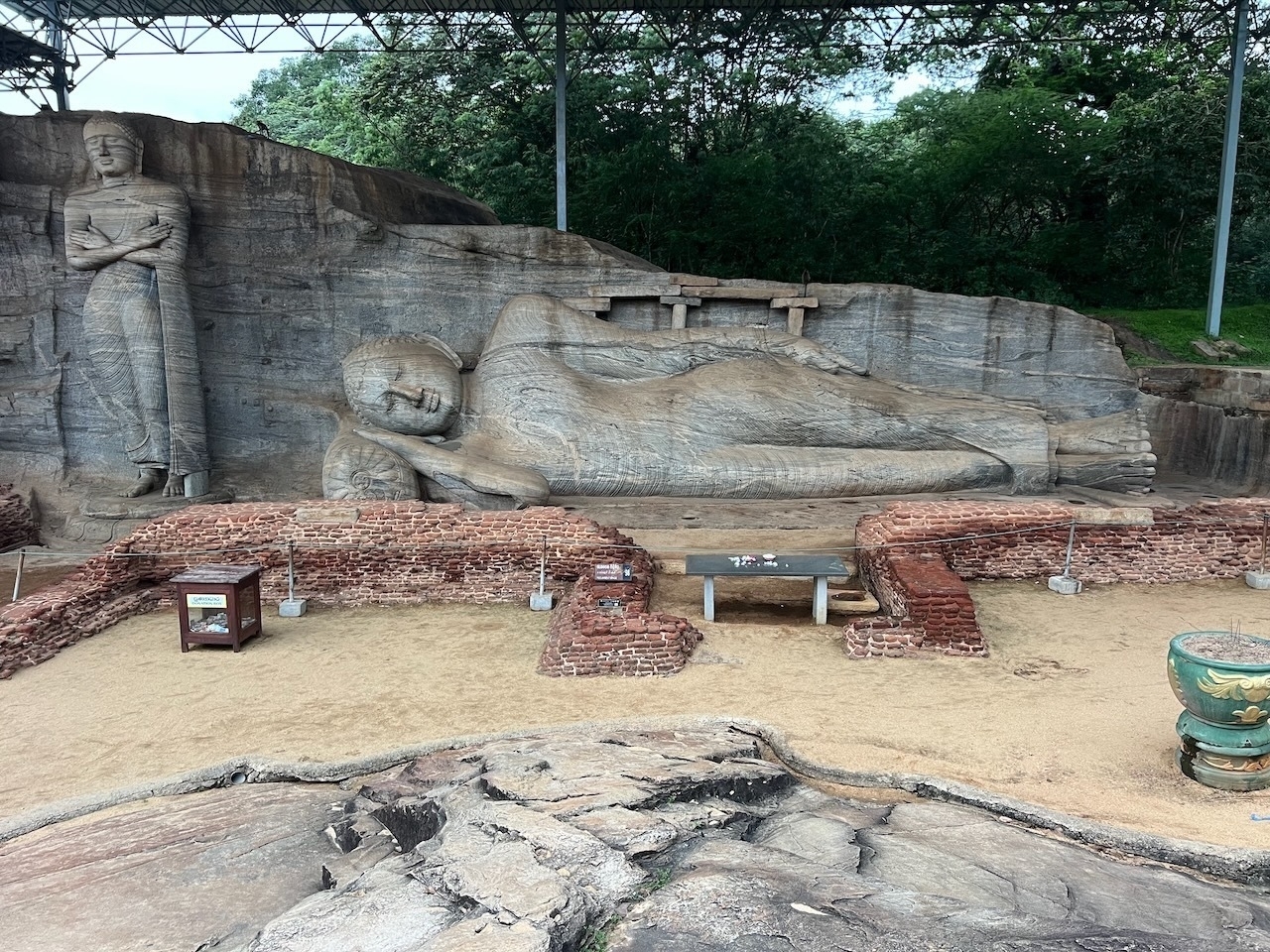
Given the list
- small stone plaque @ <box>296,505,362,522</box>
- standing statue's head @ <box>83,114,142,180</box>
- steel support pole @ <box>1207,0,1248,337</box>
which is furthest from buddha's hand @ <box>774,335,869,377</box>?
steel support pole @ <box>1207,0,1248,337</box>

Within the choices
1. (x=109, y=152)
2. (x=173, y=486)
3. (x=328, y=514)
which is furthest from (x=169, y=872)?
(x=109, y=152)

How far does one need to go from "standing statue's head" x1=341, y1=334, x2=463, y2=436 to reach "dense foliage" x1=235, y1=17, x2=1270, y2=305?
8734 millimetres

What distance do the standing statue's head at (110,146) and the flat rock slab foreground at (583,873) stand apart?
7601 millimetres

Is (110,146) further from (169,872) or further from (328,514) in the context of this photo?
(169,872)

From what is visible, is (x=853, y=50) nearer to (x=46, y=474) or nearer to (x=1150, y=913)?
(x=46, y=474)

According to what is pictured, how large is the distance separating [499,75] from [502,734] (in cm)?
1804

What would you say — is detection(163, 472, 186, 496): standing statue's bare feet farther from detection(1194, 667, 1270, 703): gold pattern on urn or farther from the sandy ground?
detection(1194, 667, 1270, 703): gold pattern on urn

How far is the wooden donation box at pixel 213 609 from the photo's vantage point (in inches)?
256

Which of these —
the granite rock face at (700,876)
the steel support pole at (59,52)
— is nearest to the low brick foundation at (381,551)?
the granite rock face at (700,876)

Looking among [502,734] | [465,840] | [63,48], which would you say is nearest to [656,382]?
[502,734]

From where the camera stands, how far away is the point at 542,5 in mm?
16219

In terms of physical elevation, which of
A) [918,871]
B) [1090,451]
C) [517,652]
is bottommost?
[517,652]

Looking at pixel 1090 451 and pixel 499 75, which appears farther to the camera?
pixel 499 75

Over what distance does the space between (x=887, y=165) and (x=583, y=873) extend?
17.8m
